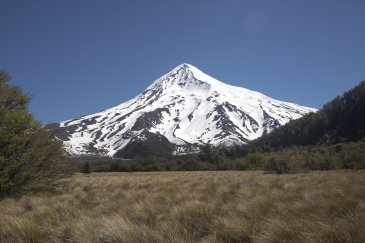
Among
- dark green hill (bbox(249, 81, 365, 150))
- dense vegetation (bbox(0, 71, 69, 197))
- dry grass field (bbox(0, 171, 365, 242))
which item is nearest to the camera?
dry grass field (bbox(0, 171, 365, 242))

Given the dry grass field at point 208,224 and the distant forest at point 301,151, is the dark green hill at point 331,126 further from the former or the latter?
the dry grass field at point 208,224

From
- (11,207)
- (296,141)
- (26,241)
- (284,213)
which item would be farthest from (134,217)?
(296,141)

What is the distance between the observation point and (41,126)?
1458cm

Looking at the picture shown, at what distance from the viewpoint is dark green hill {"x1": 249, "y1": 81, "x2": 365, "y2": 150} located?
401ft

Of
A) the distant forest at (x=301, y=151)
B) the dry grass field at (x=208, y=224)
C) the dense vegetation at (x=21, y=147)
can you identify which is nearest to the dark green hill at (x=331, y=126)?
the distant forest at (x=301, y=151)

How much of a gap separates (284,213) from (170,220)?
6.86 feet

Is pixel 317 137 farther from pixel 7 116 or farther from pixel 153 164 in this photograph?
pixel 7 116

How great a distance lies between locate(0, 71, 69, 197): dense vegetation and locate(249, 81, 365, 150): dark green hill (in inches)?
4398

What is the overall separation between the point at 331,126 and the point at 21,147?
138 metres

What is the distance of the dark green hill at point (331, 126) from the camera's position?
122m

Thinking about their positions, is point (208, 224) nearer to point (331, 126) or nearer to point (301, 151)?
point (301, 151)

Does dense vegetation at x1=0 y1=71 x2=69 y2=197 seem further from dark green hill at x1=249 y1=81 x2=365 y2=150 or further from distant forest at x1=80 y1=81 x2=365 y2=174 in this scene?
dark green hill at x1=249 y1=81 x2=365 y2=150

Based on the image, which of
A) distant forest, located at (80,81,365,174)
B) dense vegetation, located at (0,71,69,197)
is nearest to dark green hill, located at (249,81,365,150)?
distant forest, located at (80,81,365,174)

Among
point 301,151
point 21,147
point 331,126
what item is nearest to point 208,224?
point 21,147
